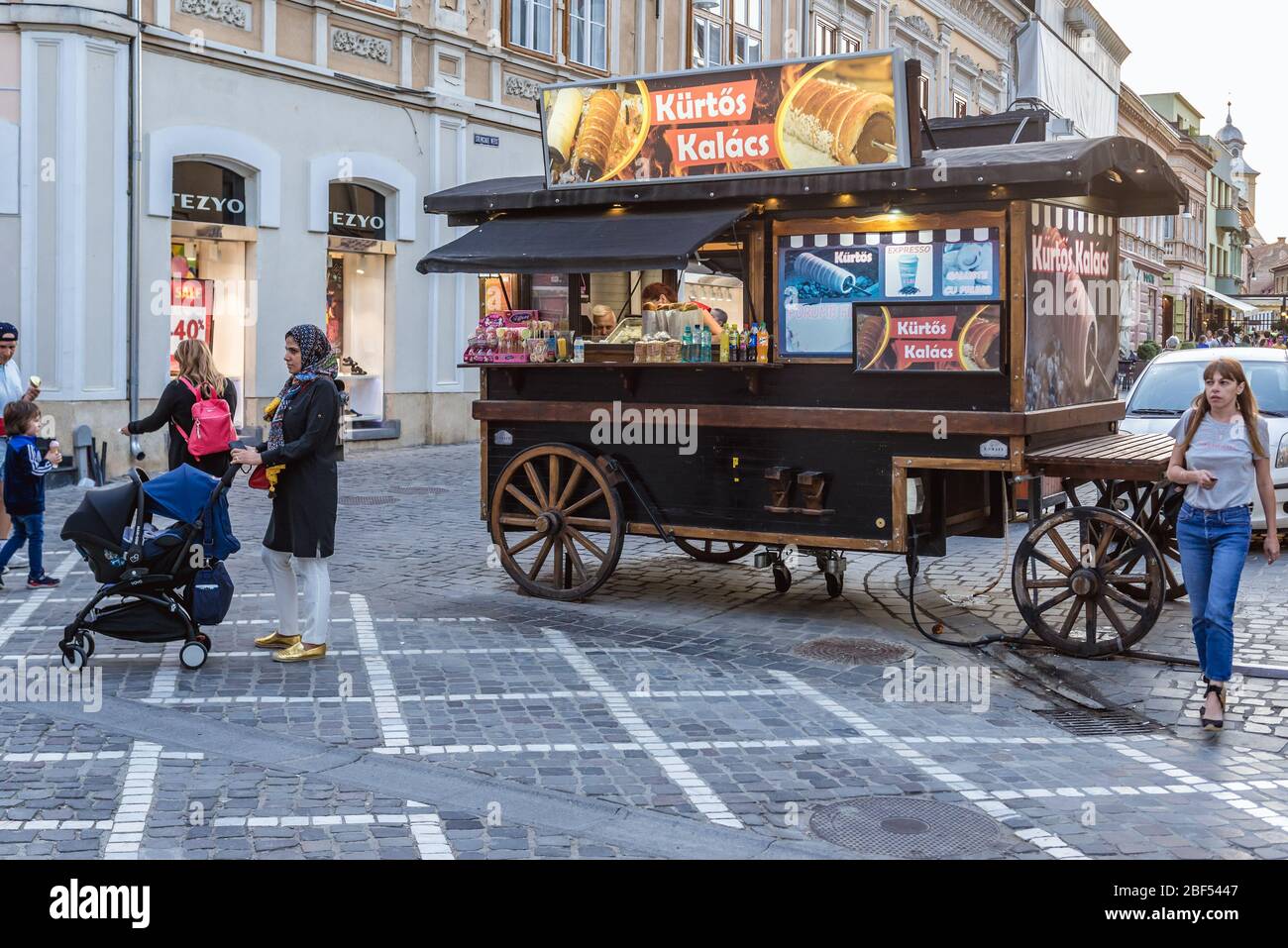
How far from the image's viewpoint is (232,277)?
58.4ft

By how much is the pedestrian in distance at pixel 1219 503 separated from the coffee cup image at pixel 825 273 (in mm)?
2390

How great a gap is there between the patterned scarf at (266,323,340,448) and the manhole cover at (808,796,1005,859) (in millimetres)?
3837

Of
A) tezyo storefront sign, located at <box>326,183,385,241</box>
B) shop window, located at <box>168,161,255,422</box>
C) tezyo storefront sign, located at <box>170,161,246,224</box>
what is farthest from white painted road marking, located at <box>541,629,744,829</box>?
tezyo storefront sign, located at <box>326,183,385,241</box>

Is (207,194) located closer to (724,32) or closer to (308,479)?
(308,479)

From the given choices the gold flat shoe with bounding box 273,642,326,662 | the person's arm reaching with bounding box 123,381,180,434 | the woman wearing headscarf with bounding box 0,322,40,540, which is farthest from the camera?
the woman wearing headscarf with bounding box 0,322,40,540

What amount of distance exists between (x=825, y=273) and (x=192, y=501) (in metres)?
3.91

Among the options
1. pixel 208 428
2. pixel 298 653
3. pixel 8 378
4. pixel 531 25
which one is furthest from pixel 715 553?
pixel 531 25

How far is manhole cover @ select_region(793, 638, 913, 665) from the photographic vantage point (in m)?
8.17

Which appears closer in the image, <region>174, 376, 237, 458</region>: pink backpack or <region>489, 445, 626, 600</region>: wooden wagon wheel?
<region>174, 376, 237, 458</region>: pink backpack

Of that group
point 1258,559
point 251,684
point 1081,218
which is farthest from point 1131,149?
point 251,684

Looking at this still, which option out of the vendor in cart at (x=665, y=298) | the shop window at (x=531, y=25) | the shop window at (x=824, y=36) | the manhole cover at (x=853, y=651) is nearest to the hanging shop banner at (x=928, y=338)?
the vendor in cart at (x=665, y=298)

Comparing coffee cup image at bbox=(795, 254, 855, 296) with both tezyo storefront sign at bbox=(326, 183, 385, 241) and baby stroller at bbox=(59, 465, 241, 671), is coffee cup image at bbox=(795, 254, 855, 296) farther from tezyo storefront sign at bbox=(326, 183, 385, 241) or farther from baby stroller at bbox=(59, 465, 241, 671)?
tezyo storefront sign at bbox=(326, 183, 385, 241)

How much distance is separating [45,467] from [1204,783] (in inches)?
296
